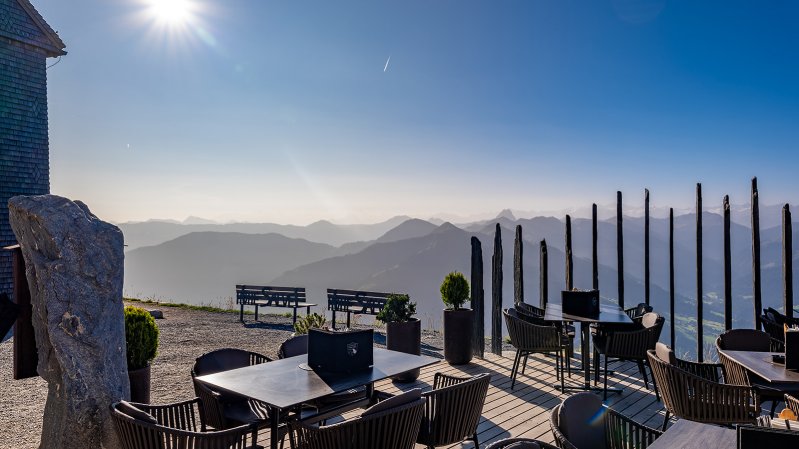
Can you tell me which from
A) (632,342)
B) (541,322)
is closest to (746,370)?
(632,342)

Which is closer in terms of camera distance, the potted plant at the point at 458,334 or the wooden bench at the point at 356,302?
the potted plant at the point at 458,334

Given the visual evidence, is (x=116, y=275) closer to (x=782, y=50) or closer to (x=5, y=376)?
(x=5, y=376)

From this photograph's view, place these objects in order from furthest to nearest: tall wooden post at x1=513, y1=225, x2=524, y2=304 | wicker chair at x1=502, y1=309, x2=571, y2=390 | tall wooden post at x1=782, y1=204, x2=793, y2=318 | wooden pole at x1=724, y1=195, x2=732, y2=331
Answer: tall wooden post at x1=513, y1=225, x2=524, y2=304
wooden pole at x1=724, y1=195, x2=732, y2=331
tall wooden post at x1=782, y1=204, x2=793, y2=318
wicker chair at x1=502, y1=309, x2=571, y2=390

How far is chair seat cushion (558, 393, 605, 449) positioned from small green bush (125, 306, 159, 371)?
10.8 feet

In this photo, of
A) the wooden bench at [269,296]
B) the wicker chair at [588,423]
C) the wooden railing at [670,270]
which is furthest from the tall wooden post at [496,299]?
the wooden bench at [269,296]

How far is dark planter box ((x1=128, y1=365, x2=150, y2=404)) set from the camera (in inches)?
158

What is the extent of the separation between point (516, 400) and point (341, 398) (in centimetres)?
226

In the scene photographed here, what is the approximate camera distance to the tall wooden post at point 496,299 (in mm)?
7891

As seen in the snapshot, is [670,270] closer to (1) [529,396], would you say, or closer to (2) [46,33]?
(1) [529,396]

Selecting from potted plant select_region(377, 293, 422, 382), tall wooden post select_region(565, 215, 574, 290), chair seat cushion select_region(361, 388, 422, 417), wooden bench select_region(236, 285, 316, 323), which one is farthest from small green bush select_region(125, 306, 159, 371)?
wooden bench select_region(236, 285, 316, 323)

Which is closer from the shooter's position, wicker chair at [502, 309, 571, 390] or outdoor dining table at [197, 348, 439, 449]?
outdoor dining table at [197, 348, 439, 449]

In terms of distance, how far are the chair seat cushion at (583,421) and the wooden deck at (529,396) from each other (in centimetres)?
187

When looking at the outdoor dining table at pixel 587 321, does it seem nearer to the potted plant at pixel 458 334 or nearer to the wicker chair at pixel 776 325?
the potted plant at pixel 458 334

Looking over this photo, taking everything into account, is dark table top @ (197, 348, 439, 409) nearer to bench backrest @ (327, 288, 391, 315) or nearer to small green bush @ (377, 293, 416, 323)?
small green bush @ (377, 293, 416, 323)
